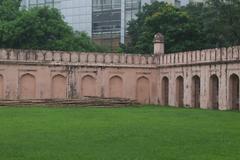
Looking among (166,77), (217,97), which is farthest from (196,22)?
(217,97)

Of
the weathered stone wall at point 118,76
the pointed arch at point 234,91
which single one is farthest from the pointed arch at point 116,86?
the pointed arch at point 234,91

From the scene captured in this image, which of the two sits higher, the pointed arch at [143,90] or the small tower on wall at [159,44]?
the small tower on wall at [159,44]

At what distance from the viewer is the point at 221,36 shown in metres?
38.8

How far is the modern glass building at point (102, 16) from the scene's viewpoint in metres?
58.7

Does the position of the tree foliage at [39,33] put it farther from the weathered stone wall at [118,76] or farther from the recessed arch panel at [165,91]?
the recessed arch panel at [165,91]

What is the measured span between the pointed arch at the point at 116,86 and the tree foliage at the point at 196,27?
5288 mm

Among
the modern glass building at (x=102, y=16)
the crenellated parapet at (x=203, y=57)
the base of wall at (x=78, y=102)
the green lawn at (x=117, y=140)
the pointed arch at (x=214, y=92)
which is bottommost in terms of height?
the green lawn at (x=117, y=140)

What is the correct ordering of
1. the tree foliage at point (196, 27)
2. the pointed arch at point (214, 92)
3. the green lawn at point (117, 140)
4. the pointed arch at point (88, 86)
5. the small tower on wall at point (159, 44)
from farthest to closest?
the tree foliage at point (196, 27) < the small tower on wall at point (159, 44) < the pointed arch at point (88, 86) < the pointed arch at point (214, 92) < the green lawn at point (117, 140)

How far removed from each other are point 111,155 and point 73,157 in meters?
0.75

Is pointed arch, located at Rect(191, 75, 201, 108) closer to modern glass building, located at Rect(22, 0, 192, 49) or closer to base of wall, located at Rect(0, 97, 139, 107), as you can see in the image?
base of wall, located at Rect(0, 97, 139, 107)

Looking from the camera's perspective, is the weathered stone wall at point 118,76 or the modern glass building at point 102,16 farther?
the modern glass building at point 102,16

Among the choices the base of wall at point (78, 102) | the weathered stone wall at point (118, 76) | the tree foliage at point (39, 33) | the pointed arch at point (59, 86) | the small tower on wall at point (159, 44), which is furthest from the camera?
the tree foliage at point (39, 33)

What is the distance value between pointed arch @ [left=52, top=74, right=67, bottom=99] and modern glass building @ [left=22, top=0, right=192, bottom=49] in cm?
2392

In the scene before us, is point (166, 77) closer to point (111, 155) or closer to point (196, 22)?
point (196, 22)
